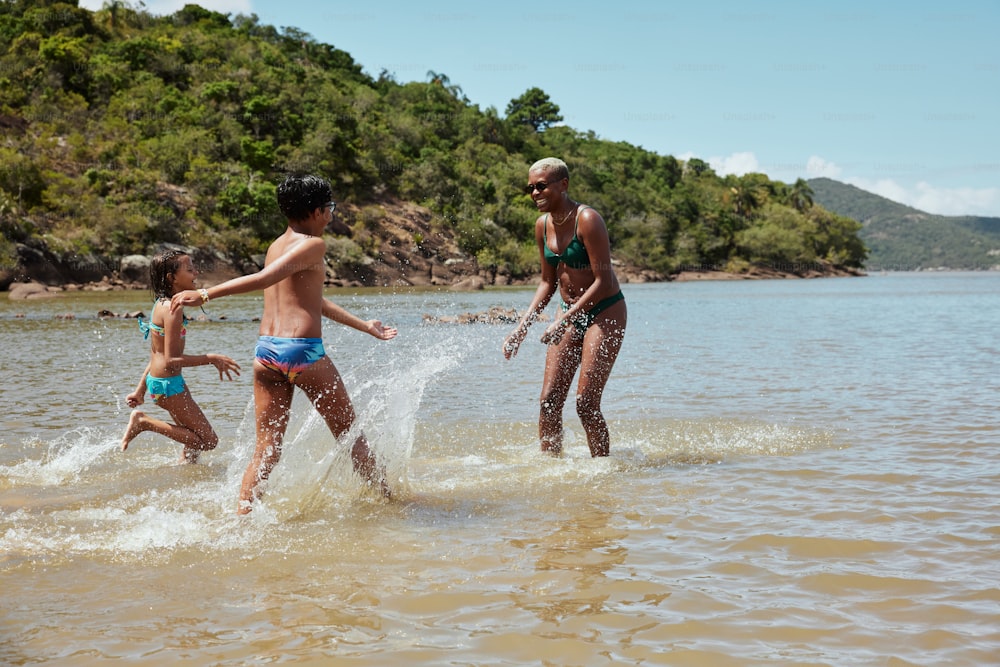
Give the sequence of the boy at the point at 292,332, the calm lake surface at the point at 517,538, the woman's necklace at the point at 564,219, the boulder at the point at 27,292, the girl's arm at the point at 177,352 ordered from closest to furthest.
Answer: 1. the calm lake surface at the point at 517,538
2. the boy at the point at 292,332
3. the girl's arm at the point at 177,352
4. the woman's necklace at the point at 564,219
5. the boulder at the point at 27,292

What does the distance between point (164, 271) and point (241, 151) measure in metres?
59.8

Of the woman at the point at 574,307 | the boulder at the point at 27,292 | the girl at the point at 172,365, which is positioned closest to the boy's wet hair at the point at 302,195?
the girl at the point at 172,365

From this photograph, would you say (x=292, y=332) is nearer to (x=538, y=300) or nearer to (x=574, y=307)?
(x=574, y=307)

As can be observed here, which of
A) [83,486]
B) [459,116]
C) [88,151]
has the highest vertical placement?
[459,116]

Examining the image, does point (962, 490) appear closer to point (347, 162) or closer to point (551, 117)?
point (347, 162)

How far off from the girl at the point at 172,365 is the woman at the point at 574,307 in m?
2.29

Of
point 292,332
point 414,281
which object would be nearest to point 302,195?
point 292,332

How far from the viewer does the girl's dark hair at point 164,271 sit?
6188 mm

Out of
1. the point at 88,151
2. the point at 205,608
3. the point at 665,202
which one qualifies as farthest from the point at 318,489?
the point at 665,202

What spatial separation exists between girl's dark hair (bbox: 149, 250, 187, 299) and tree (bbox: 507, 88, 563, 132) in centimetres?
11855

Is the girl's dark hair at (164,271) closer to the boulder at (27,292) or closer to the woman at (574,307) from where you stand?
the woman at (574,307)

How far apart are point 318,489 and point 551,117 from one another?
12143cm

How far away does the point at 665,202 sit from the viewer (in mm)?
102250

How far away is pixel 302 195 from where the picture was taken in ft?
15.8
